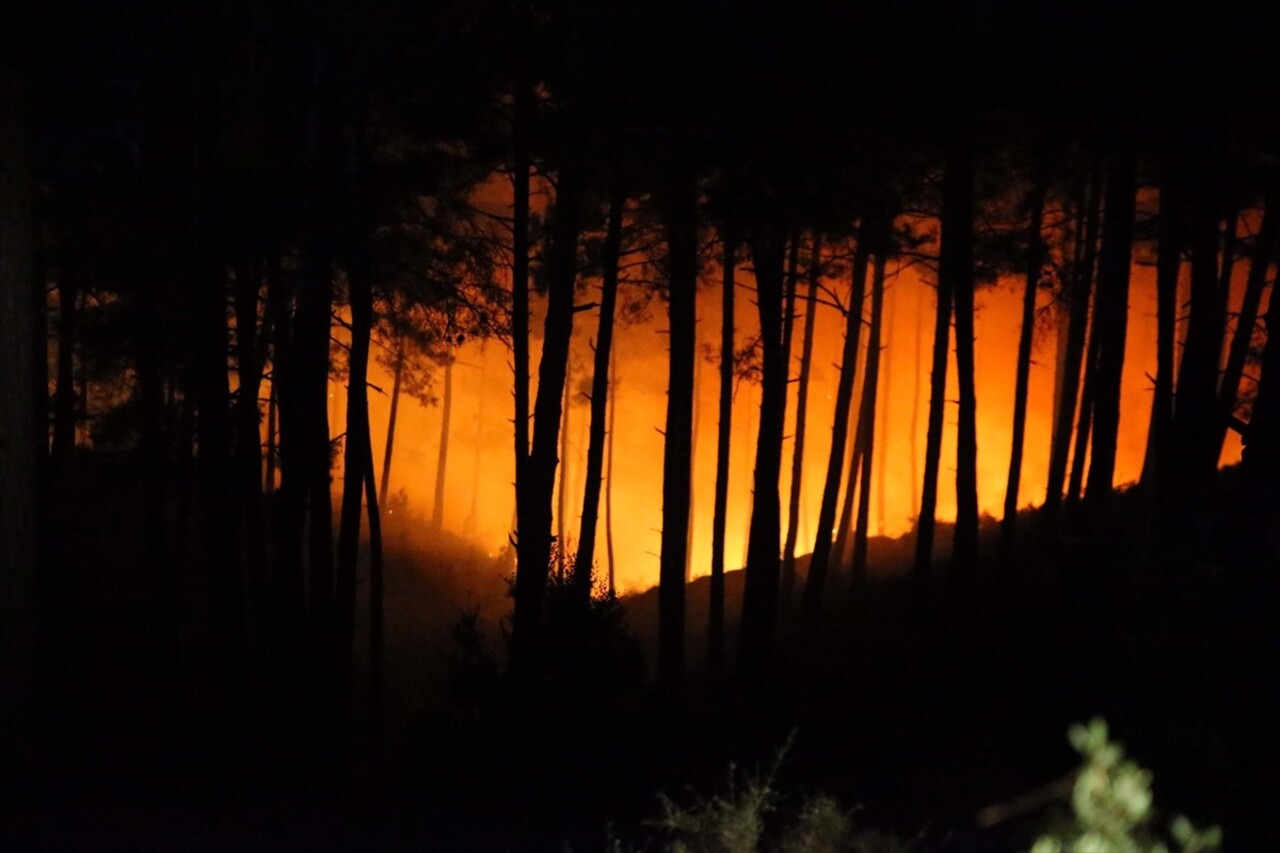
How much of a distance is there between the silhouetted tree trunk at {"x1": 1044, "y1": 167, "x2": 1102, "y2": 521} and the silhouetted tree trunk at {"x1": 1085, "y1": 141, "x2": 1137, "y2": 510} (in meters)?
3.55

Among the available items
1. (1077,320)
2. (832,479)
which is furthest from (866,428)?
(1077,320)

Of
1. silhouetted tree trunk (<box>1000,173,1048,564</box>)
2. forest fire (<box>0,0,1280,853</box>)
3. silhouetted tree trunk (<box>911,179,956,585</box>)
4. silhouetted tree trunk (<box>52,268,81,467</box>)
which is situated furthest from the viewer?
silhouetted tree trunk (<box>52,268,81,467</box>)

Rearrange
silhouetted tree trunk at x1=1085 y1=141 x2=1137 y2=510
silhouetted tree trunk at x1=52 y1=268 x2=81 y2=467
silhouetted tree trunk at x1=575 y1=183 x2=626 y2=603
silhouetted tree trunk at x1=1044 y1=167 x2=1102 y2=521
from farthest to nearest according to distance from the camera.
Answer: silhouetted tree trunk at x1=1044 y1=167 x2=1102 y2=521 < silhouetted tree trunk at x1=52 y1=268 x2=81 y2=467 < silhouetted tree trunk at x1=1085 y1=141 x2=1137 y2=510 < silhouetted tree trunk at x1=575 y1=183 x2=626 y2=603

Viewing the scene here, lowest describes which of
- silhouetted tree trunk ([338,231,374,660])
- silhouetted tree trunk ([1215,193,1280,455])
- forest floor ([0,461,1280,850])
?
forest floor ([0,461,1280,850])

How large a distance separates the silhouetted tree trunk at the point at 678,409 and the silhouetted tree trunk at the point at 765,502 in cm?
84

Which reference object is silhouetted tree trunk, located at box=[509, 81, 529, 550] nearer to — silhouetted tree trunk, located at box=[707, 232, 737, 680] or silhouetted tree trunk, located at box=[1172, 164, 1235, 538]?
silhouetted tree trunk, located at box=[707, 232, 737, 680]

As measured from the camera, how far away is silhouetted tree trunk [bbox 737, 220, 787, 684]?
48.4 feet

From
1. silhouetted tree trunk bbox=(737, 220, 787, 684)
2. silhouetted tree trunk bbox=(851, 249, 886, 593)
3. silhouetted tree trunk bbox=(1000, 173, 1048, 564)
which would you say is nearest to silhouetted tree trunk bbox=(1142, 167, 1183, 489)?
silhouetted tree trunk bbox=(1000, 173, 1048, 564)

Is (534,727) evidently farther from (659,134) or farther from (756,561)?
(659,134)

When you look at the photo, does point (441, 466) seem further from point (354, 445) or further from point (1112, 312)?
point (1112, 312)

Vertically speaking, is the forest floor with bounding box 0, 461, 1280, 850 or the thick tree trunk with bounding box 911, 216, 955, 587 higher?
the thick tree trunk with bounding box 911, 216, 955, 587

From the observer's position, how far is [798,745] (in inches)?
436

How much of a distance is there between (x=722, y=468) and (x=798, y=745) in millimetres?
10050

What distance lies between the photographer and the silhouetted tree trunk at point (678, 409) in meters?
14.8
